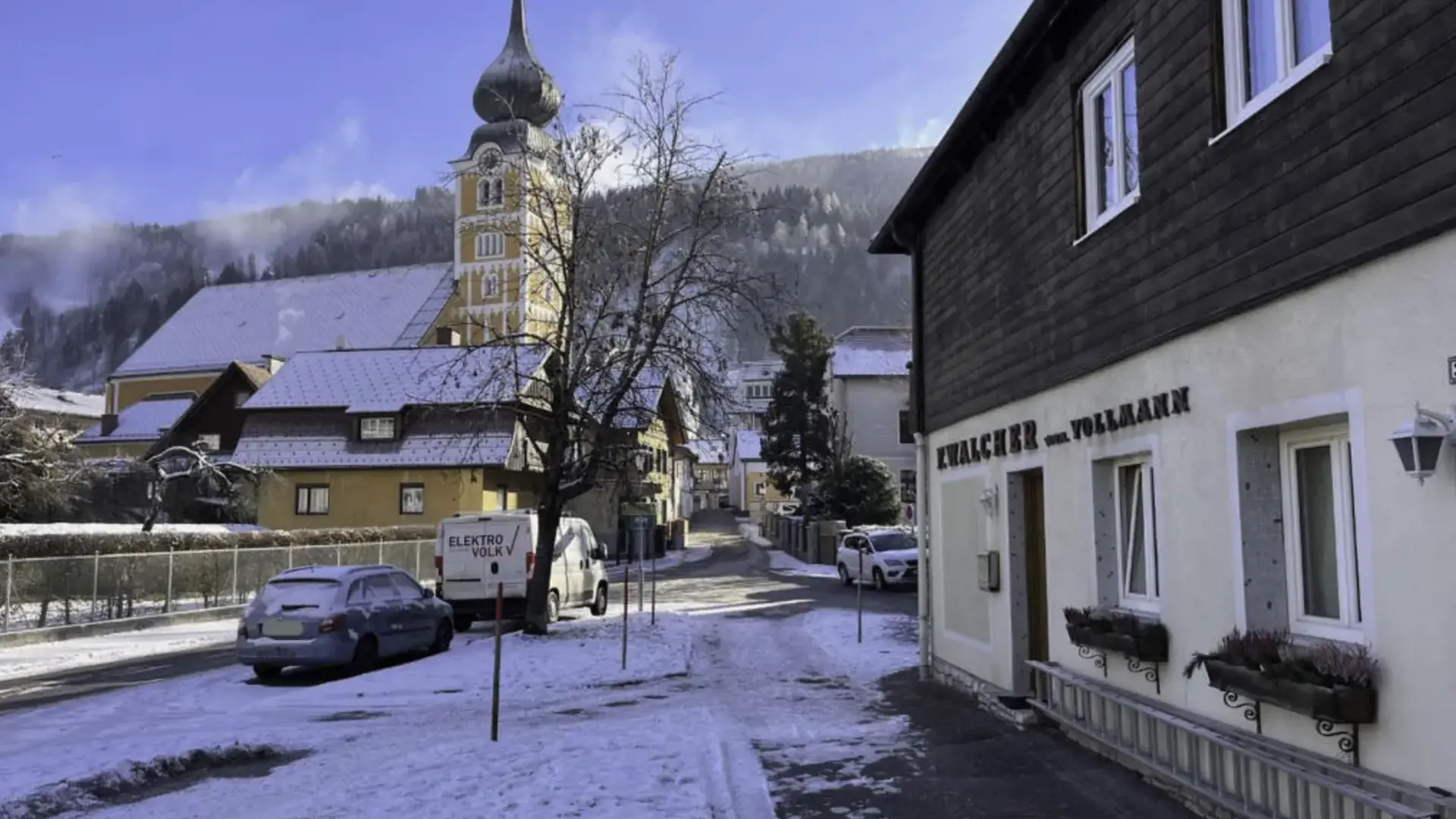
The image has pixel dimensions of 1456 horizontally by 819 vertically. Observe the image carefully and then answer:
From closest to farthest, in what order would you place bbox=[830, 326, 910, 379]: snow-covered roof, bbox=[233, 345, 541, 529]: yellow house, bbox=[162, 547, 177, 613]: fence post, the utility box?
1. the utility box
2. bbox=[162, 547, 177, 613]: fence post
3. bbox=[233, 345, 541, 529]: yellow house
4. bbox=[830, 326, 910, 379]: snow-covered roof

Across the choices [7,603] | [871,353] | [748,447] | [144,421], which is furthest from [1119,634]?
[748,447]

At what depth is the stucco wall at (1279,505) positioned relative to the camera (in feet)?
15.6

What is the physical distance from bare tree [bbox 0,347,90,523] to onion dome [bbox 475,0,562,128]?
50.8ft

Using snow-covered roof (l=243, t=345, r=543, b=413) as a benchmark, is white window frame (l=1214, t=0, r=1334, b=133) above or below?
below

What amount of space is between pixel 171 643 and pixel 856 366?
4500 centimetres

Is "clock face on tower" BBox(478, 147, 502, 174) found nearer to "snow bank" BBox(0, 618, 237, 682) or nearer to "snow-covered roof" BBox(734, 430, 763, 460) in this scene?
"snow bank" BBox(0, 618, 237, 682)

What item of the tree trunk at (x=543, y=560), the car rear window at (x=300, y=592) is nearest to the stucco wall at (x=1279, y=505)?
the car rear window at (x=300, y=592)

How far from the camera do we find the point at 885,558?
3225 centimetres

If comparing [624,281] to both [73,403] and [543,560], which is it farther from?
[73,403]

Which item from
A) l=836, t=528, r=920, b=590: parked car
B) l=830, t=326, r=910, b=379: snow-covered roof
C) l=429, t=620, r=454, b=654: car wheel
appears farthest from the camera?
l=830, t=326, r=910, b=379: snow-covered roof

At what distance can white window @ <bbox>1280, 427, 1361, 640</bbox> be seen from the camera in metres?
5.62

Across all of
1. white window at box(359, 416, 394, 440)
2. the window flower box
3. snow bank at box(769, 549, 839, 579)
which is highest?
white window at box(359, 416, 394, 440)

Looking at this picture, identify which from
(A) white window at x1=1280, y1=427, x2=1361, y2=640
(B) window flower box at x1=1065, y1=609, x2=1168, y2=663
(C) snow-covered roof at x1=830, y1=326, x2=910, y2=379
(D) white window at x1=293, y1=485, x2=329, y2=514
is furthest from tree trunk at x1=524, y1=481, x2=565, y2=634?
(C) snow-covered roof at x1=830, y1=326, x2=910, y2=379

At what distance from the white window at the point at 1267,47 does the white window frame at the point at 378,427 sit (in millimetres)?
40726
